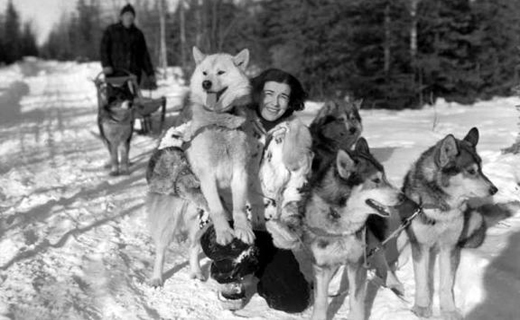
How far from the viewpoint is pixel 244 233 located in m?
2.59

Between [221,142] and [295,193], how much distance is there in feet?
1.81

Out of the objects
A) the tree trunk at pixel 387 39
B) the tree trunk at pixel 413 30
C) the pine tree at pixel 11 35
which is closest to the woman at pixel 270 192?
the tree trunk at pixel 387 39

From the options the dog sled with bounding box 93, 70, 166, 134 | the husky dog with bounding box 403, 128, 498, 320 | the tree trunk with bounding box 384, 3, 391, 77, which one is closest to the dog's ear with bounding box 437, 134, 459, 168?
the husky dog with bounding box 403, 128, 498, 320

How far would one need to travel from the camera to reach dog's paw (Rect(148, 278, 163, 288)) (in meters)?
2.97

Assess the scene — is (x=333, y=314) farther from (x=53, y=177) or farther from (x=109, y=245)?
(x=53, y=177)

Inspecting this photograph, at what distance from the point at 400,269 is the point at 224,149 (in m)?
1.51

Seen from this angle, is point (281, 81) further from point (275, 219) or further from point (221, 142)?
point (275, 219)

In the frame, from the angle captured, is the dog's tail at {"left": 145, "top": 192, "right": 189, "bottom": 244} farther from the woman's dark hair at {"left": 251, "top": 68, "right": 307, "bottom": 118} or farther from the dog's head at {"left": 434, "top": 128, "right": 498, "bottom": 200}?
the dog's head at {"left": 434, "top": 128, "right": 498, "bottom": 200}

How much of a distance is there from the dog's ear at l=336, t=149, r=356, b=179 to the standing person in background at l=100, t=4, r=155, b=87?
5.22 meters

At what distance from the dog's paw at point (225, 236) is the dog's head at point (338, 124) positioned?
48.0 inches

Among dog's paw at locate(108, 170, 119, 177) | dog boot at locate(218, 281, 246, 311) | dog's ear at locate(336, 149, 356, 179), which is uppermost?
dog's ear at locate(336, 149, 356, 179)

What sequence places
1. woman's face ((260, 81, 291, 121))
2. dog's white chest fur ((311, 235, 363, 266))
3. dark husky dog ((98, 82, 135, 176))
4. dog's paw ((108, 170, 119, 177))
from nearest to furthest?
dog's white chest fur ((311, 235, 363, 266)) < woman's face ((260, 81, 291, 121)) < dog's paw ((108, 170, 119, 177)) < dark husky dog ((98, 82, 135, 176))

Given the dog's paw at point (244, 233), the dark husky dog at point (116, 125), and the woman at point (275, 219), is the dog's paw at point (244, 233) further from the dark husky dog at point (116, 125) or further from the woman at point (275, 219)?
the dark husky dog at point (116, 125)

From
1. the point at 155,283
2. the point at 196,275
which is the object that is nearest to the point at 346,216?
the point at 196,275
